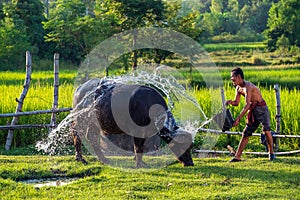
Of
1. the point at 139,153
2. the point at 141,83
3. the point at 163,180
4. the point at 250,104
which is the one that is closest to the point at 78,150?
the point at 139,153

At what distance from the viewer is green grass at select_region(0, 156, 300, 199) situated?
5914 millimetres

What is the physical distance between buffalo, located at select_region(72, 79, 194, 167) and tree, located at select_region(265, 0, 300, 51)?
30.1 metres

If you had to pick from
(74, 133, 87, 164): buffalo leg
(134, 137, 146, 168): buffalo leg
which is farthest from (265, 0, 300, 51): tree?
Answer: (134, 137, 146, 168): buffalo leg

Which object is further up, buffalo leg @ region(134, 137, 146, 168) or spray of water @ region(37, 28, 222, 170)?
spray of water @ region(37, 28, 222, 170)

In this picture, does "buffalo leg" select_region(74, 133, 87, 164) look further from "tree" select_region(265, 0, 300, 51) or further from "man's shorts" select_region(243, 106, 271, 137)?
"tree" select_region(265, 0, 300, 51)

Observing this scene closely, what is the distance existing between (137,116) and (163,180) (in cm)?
122

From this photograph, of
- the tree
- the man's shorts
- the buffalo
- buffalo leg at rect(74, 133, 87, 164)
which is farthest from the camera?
the tree

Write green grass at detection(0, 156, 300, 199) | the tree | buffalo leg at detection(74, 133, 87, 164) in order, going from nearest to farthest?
green grass at detection(0, 156, 300, 199) → buffalo leg at detection(74, 133, 87, 164) → the tree

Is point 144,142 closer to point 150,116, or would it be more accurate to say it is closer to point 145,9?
point 150,116

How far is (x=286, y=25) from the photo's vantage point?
36.5m

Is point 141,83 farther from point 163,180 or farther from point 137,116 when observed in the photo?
point 163,180

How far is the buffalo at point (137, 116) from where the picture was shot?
7.42m

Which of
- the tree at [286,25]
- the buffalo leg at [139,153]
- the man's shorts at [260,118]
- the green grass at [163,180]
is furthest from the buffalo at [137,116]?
the tree at [286,25]

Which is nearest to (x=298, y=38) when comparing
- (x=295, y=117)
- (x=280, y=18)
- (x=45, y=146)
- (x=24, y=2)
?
(x=280, y=18)
